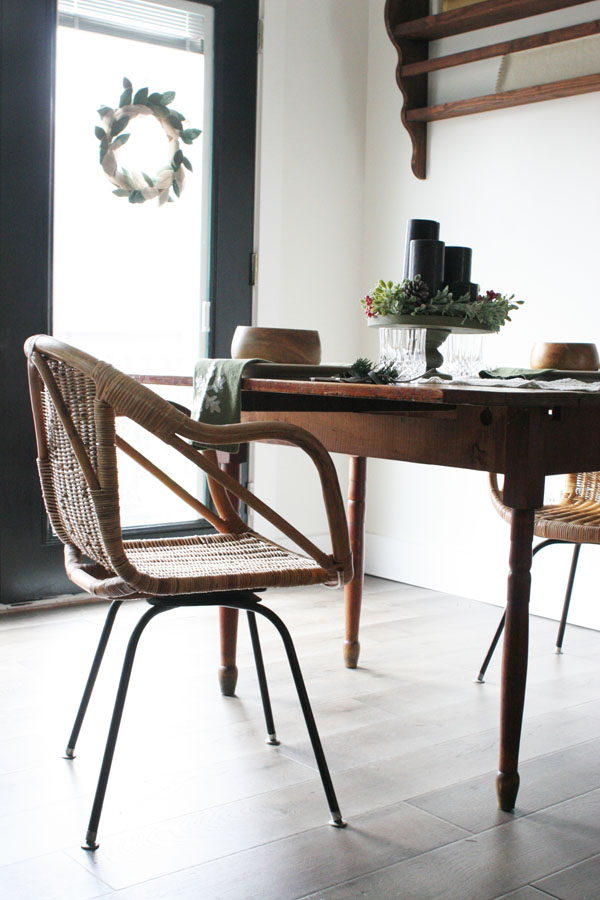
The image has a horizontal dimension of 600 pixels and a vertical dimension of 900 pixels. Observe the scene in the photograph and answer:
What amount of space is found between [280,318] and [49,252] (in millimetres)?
899

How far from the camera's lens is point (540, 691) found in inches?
96.5

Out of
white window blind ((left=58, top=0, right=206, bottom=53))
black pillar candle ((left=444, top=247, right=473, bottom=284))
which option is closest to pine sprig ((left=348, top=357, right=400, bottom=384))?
black pillar candle ((left=444, top=247, right=473, bottom=284))

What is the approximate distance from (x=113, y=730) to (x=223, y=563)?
1.15ft

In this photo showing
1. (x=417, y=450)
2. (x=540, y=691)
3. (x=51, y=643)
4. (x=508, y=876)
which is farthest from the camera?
(x=51, y=643)

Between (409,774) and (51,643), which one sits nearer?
(409,774)

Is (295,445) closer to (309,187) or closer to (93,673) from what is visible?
(93,673)

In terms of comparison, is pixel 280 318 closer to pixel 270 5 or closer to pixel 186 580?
pixel 270 5

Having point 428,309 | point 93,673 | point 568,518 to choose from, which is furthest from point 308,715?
point 568,518

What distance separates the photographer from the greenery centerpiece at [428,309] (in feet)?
6.78

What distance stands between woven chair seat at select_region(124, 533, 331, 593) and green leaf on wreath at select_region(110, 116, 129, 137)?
1717 mm

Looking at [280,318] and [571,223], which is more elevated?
[571,223]

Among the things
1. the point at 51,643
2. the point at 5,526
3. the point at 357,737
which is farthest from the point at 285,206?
the point at 357,737

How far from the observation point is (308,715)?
5.44 feet

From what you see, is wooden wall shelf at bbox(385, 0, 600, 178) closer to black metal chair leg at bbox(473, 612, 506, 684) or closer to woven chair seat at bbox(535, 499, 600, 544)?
woven chair seat at bbox(535, 499, 600, 544)
